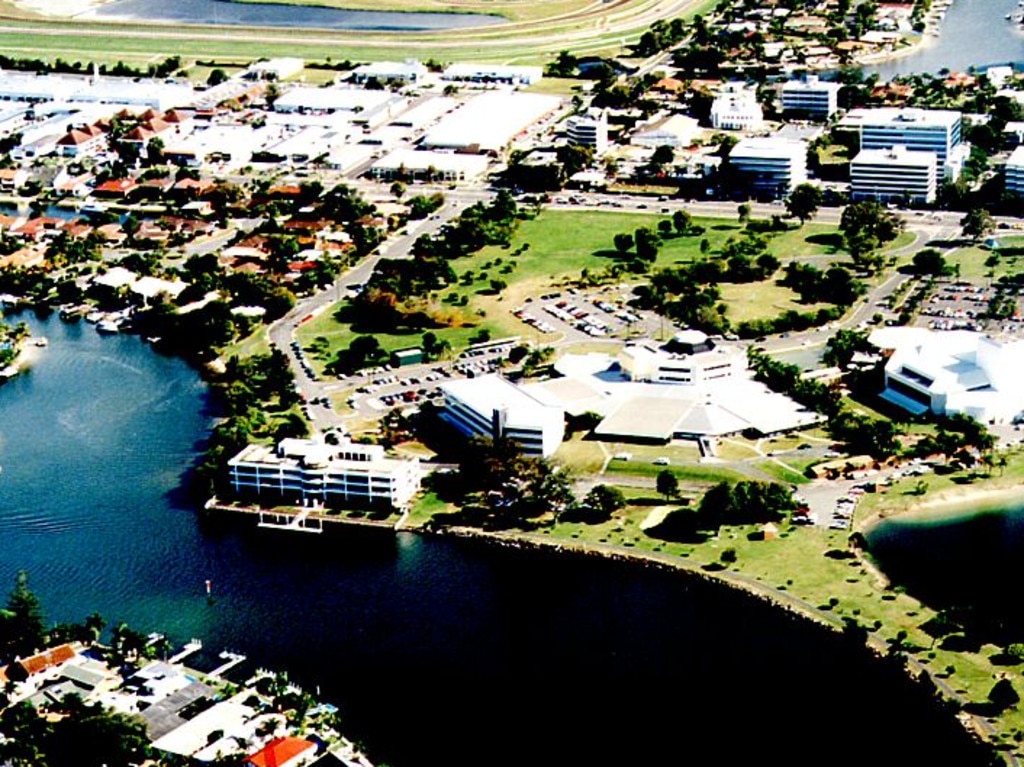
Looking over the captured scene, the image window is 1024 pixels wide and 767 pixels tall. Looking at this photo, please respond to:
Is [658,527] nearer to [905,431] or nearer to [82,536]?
[905,431]

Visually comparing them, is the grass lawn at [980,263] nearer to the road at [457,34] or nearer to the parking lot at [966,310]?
the parking lot at [966,310]

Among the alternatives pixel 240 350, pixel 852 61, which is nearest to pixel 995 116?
pixel 852 61

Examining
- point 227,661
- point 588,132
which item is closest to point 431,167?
point 588,132

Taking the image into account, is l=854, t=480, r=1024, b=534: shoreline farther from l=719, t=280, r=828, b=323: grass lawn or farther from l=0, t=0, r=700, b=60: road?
l=0, t=0, r=700, b=60: road

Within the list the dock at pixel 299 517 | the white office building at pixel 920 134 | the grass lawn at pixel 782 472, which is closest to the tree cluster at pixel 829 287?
the grass lawn at pixel 782 472

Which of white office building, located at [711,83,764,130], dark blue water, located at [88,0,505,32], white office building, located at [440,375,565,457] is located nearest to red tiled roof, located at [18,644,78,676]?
white office building, located at [440,375,565,457]

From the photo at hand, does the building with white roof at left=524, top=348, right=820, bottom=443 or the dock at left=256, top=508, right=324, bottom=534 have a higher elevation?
the building with white roof at left=524, top=348, right=820, bottom=443
